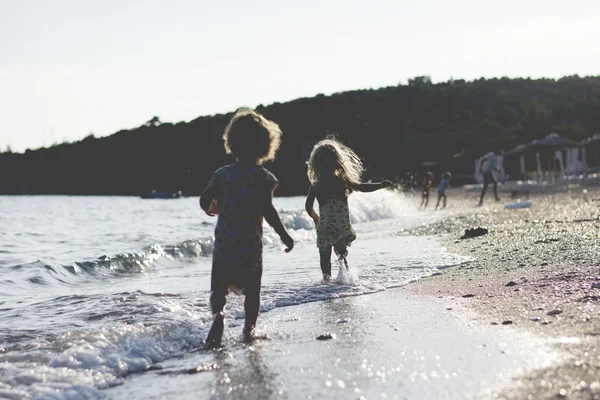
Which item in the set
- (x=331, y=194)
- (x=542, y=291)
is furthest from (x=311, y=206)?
(x=542, y=291)

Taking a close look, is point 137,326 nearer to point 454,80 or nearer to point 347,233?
point 347,233

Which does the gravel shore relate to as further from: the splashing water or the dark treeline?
the dark treeline

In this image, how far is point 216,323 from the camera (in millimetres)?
4582

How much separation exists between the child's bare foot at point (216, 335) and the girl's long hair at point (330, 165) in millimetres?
3312

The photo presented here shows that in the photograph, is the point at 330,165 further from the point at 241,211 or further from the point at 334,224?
the point at 241,211

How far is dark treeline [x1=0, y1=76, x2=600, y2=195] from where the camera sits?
80.1 m

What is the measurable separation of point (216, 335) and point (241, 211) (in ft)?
2.88

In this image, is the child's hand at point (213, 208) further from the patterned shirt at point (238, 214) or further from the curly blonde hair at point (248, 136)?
the curly blonde hair at point (248, 136)

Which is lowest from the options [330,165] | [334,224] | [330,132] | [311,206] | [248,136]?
[334,224]

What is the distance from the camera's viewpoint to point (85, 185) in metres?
110

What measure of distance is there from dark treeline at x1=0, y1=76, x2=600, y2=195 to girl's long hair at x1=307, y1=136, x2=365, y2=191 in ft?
210

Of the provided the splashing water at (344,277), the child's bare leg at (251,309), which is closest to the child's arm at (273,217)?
the child's bare leg at (251,309)

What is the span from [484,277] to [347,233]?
1.61 metres

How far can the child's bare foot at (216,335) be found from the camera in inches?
179
